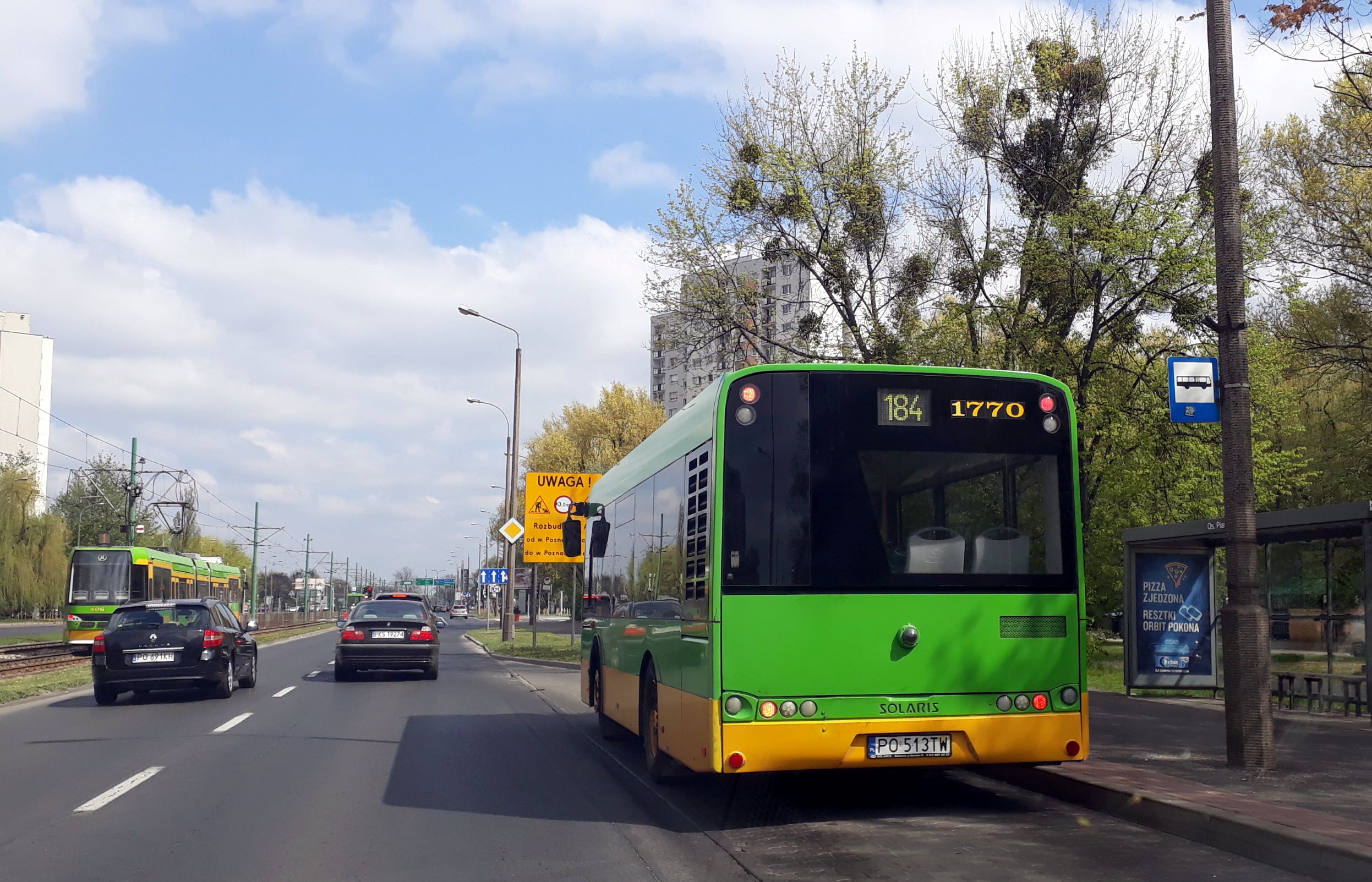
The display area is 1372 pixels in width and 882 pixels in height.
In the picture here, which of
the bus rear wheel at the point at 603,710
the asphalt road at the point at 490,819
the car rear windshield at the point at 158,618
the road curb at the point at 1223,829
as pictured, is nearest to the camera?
the road curb at the point at 1223,829

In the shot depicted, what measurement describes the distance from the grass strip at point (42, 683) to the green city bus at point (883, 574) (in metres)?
15.5

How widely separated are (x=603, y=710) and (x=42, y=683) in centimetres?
1401

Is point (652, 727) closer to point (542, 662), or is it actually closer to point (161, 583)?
point (542, 662)

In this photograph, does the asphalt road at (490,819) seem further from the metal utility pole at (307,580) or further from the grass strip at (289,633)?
the metal utility pole at (307,580)

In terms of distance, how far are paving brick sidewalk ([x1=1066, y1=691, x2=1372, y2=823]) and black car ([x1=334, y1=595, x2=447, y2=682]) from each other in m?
12.8

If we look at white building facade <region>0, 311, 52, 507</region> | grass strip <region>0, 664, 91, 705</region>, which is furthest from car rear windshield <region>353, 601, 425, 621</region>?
white building facade <region>0, 311, 52, 507</region>

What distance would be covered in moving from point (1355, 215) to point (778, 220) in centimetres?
1165

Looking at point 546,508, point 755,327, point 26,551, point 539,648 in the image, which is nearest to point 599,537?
point 755,327

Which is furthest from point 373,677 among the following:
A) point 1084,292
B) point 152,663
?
point 1084,292

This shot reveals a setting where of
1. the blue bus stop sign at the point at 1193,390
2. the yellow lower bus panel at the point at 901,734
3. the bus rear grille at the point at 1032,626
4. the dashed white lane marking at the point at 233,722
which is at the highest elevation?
the blue bus stop sign at the point at 1193,390

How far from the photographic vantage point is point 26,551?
5716 centimetres

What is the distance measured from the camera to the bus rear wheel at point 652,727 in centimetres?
999

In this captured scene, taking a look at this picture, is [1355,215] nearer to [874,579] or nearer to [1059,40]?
[1059,40]

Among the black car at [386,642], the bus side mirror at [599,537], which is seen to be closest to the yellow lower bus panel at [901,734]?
the bus side mirror at [599,537]
